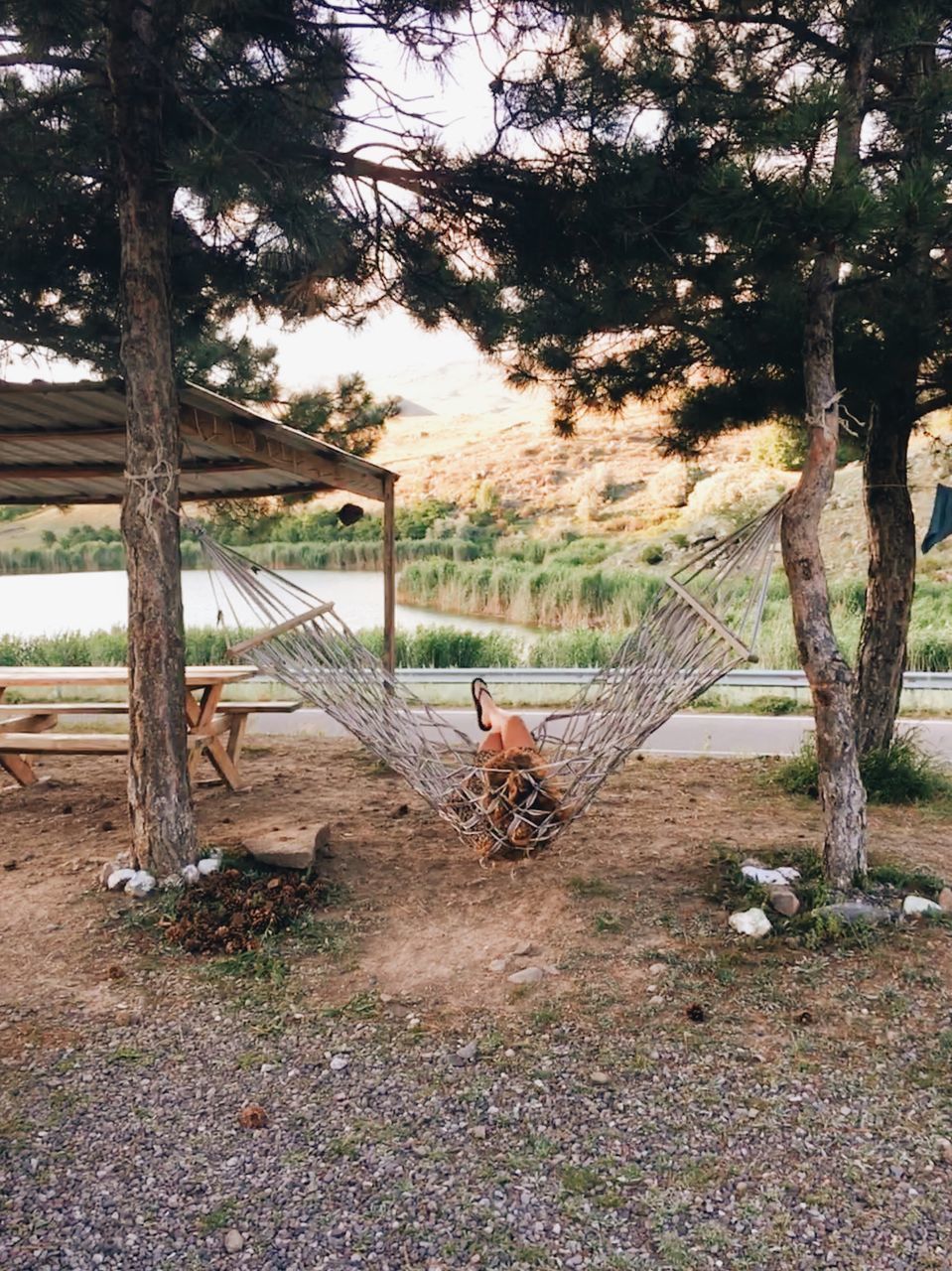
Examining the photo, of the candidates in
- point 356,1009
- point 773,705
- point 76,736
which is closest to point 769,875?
point 356,1009

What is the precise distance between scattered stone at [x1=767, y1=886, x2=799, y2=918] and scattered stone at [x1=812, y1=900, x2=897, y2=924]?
2.5 inches

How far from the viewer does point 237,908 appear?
2631mm

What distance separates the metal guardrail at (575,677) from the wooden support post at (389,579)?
1763 millimetres

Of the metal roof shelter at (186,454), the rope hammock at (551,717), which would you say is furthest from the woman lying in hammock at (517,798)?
the metal roof shelter at (186,454)

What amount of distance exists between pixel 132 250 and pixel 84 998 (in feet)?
6.57

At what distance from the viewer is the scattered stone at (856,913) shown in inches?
97.1

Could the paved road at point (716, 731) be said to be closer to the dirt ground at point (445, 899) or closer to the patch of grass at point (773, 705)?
the patch of grass at point (773, 705)

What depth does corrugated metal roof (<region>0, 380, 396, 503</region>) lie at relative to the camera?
322 centimetres

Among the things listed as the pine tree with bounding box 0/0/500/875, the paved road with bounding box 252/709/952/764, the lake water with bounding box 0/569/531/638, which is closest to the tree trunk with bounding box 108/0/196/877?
the pine tree with bounding box 0/0/500/875

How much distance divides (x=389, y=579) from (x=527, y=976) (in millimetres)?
2783

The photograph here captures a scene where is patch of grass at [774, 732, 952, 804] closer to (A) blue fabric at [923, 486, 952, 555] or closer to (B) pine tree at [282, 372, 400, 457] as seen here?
(A) blue fabric at [923, 486, 952, 555]

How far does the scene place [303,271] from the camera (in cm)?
357

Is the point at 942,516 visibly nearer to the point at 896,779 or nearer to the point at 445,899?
the point at 896,779

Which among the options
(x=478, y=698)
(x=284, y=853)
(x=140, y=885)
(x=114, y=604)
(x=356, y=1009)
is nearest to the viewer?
(x=356, y=1009)
